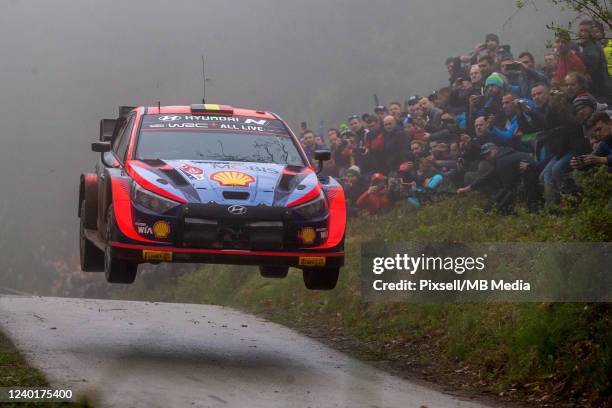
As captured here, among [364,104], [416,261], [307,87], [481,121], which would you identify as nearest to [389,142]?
[481,121]

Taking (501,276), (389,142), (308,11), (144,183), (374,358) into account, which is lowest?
(374,358)

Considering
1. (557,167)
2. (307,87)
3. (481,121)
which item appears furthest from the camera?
(307,87)

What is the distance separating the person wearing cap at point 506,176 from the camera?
15.4 meters

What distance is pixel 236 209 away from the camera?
10008 mm

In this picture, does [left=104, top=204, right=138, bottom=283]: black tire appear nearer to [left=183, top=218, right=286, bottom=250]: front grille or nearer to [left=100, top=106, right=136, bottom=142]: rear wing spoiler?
[left=183, top=218, right=286, bottom=250]: front grille

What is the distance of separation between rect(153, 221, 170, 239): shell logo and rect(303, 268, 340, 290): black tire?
148 centimetres

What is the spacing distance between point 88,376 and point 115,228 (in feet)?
4.58

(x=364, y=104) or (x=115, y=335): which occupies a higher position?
(x=364, y=104)

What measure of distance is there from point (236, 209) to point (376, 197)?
1085cm

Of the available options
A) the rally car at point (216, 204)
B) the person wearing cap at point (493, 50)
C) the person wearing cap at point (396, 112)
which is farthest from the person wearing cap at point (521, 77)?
the rally car at point (216, 204)

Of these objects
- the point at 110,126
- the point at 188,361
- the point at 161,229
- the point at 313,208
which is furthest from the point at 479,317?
the point at 110,126

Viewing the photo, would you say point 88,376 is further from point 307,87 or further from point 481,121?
point 307,87

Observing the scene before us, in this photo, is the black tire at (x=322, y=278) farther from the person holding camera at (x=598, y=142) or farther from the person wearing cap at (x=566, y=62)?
the person wearing cap at (x=566, y=62)

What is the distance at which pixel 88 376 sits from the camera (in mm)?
10062
